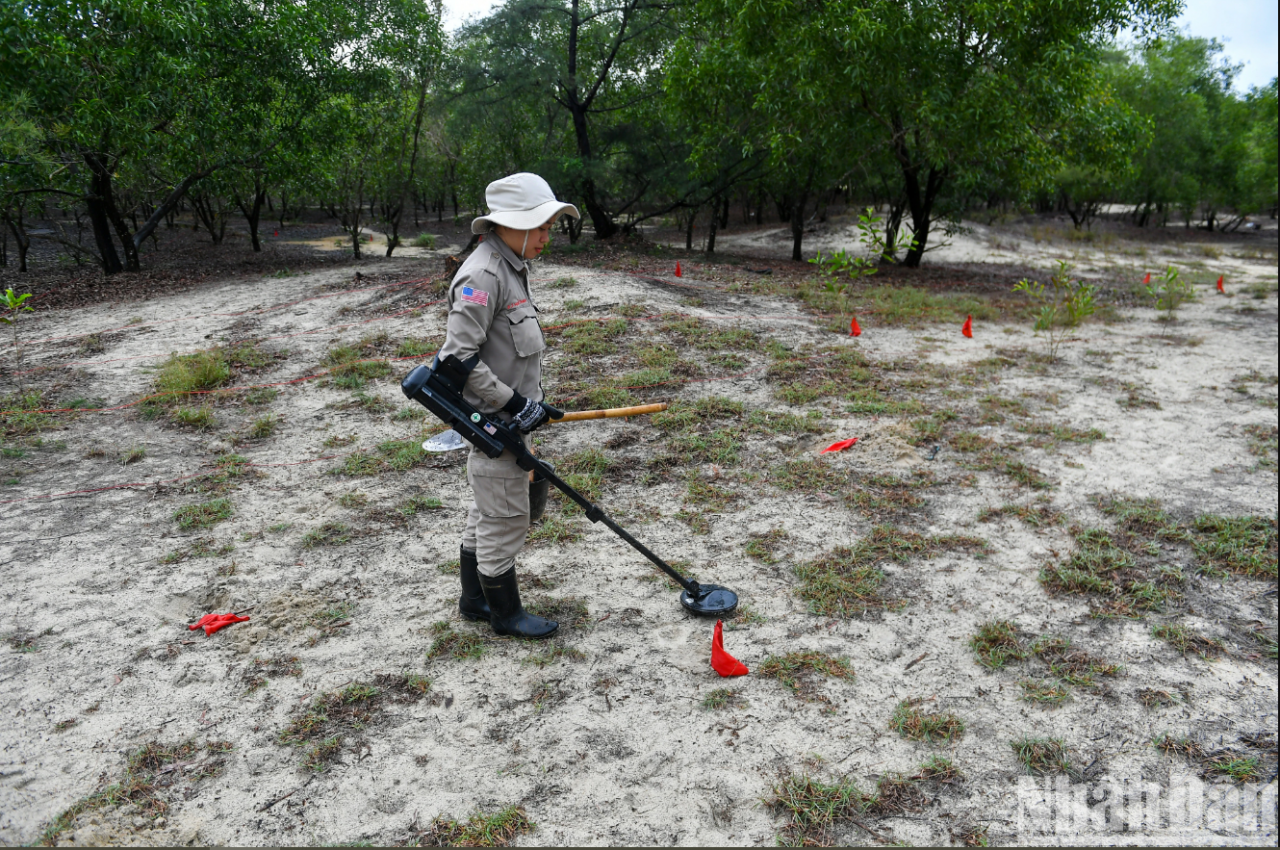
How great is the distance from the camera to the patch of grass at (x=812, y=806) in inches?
82.4

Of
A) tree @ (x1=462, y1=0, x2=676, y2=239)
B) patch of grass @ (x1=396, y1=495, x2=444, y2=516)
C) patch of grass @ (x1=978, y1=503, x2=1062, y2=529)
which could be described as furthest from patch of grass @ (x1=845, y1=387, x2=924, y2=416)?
tree @ (x1=462, y1=0, x2=676, y2=239)

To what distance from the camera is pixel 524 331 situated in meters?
2.74

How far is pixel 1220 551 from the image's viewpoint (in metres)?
3.55

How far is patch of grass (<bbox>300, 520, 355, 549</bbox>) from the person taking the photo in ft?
12.3

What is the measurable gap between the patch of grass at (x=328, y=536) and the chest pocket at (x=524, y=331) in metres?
1.70

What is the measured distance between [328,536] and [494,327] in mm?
1785

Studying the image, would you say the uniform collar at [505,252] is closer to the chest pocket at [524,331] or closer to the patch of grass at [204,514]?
the chest pocket at [524,331]

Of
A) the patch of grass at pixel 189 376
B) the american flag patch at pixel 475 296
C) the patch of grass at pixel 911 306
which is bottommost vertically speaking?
the patch of grass at pixel 189 376

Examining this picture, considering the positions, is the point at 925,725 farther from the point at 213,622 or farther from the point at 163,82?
the point at 163,82

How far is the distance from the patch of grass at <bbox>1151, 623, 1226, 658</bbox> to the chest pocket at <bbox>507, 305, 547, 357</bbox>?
268 centimetres

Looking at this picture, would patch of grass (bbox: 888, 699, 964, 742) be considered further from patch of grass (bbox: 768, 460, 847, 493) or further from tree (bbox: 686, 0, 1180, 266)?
tree (bbox: 686, 0, 1180, 266)

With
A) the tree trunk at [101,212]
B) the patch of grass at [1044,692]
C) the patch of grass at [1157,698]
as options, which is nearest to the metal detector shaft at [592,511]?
the patch of grass at [1044,692]

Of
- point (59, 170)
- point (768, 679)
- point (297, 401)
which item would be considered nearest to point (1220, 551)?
point (768, 679)

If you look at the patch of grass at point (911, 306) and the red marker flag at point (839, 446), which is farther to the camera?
the patch of grass at point (911, 306)
